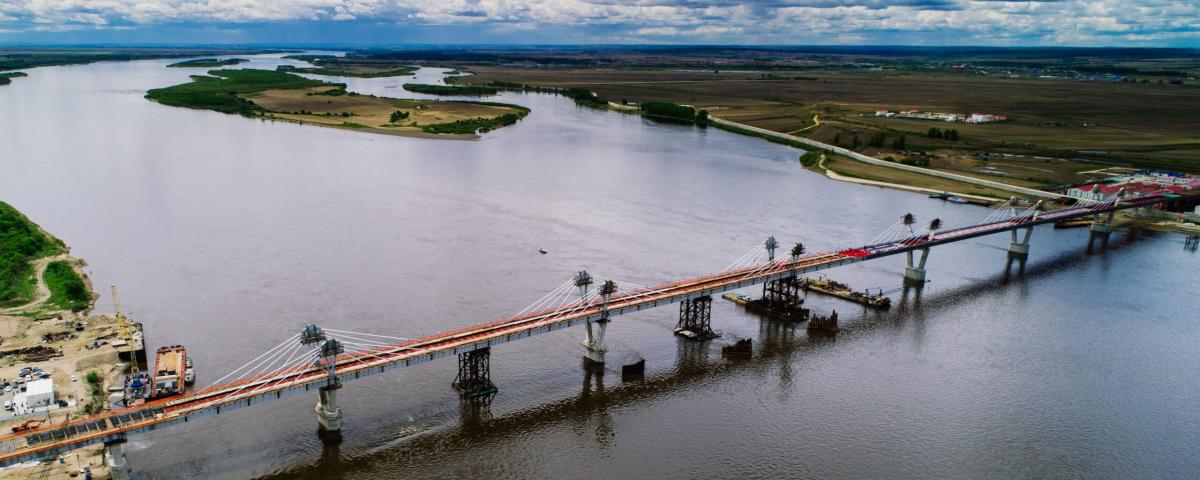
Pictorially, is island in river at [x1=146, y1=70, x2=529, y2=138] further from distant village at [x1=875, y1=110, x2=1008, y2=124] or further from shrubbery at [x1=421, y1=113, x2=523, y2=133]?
distant village at [x1=875, y1=110, x2=1008, y2=124]

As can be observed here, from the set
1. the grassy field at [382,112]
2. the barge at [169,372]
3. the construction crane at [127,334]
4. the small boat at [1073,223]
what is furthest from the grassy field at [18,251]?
the small boat at [1073,223]

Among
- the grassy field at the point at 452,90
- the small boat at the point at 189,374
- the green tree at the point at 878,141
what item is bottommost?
the small boat at the point at 189,374

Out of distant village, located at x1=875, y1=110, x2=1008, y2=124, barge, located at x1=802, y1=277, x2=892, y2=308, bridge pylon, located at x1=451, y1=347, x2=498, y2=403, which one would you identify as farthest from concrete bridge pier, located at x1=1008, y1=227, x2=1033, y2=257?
distant village, located at x1=875, y1=110, x2=1008, y2=124

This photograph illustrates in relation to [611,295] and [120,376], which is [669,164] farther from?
[120,376]

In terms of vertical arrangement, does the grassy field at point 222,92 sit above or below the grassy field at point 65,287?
above

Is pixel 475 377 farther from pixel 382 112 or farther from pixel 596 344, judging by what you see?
pixel 382 112

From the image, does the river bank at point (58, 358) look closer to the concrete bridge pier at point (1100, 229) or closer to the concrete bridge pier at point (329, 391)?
the concrete bridge pier at point (329, 391)
